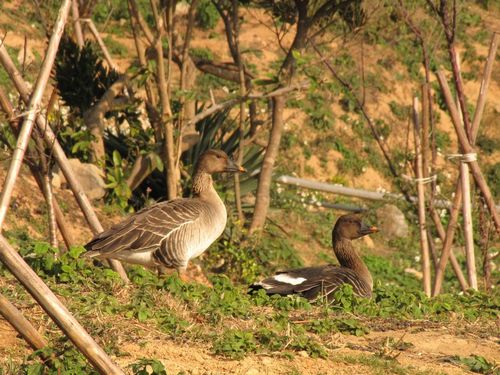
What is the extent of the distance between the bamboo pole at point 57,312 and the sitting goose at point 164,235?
368 centimetres

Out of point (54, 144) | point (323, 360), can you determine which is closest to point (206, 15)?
point (54, 144)

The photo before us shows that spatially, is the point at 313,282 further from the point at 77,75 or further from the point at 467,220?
the point at 77,75

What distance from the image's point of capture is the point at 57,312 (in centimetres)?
462

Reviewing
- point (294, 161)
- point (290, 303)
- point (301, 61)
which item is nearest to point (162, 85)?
point (301, 61)

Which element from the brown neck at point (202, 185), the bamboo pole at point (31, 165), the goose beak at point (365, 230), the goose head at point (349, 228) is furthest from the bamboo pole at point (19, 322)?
the goose beak at point (365, 230)

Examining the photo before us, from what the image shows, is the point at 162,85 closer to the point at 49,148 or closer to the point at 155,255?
the point at 155,255

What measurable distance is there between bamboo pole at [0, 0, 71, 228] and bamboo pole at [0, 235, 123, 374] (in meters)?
1.30

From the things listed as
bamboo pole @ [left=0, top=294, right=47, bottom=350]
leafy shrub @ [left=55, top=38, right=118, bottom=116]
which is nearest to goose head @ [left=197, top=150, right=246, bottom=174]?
leafy shrub @ [left=55, top=38, right=118, bottom=116]

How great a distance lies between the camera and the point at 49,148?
25.8ft

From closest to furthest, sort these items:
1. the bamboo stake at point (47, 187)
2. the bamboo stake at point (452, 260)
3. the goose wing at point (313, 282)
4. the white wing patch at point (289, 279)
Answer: the bamboo stake at point (47, 187)
the goose wing at point (313, 282)
the white wing patch at point (289, 279)
the bamboo stake at point (452, 260)

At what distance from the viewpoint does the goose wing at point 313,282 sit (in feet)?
27.2

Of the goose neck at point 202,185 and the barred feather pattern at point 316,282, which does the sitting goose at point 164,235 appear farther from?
the barred feather pattern at point 316,282

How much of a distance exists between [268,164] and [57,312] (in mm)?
8475

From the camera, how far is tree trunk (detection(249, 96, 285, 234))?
12867 mm
